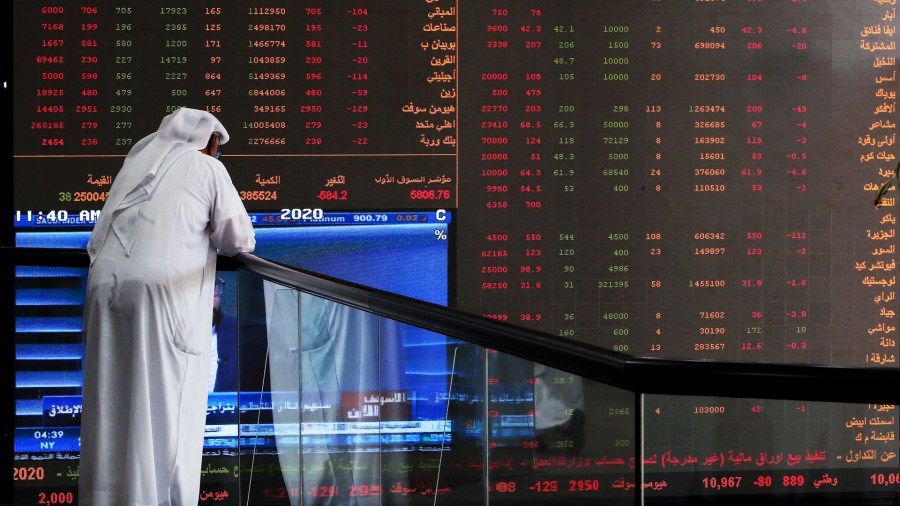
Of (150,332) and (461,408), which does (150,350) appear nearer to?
(150,332)

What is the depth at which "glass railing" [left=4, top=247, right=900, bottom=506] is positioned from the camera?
3.85ft

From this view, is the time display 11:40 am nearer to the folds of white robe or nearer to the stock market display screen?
the stock market display screen

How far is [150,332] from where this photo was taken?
104 inches

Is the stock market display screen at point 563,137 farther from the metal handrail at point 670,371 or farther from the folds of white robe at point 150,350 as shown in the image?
the metal handrail at point 670,371

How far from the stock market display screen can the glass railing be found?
1515 millimetres

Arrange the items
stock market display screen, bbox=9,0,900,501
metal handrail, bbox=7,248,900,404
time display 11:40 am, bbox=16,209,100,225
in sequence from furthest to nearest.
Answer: stock market display screen, bbox=9,0,900,501
time display 11:40 am, bbox=16,209,100,225
metal handrail, bbox=7,248,900,404

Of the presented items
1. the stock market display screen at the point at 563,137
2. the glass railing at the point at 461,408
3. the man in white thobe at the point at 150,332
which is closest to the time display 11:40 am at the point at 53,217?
the stock market display screen at the point at 563,137

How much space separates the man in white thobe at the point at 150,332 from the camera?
2637 millimetres

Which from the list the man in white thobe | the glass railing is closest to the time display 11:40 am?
the glass railing

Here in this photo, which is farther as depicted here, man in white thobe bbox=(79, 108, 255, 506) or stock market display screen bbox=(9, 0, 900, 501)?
stock market display screen bbox=(9, 0, 900, 501)

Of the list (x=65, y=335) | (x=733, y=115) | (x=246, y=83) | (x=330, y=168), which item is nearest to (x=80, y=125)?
(x=246, y=83)

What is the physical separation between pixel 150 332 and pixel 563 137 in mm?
2724

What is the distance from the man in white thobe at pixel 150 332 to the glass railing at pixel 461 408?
207 mm

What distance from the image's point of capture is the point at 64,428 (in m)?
4.21
